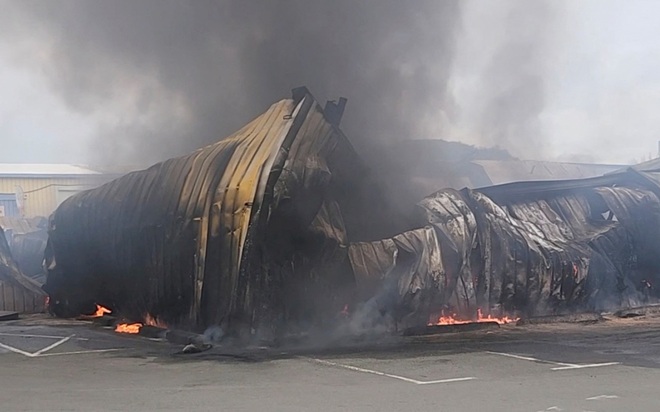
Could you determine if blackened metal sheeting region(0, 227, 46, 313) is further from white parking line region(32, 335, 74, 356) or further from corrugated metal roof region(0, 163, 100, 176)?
corrugated metal roof region(0, 163, 100, 176)

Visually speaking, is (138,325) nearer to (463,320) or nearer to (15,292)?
(15,292)

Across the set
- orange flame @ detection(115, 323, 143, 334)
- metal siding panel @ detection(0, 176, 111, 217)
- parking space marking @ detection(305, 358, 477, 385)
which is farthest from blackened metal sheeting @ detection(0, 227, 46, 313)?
metal siding panel @ detection(0, 176, 111, 217)

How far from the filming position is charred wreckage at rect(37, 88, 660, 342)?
10.5 m

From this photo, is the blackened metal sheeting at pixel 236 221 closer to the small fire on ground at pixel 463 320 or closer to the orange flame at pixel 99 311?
the orange flame at pixel 99 311

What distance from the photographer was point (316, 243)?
35.1 ft

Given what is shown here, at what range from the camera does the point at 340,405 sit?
607cm

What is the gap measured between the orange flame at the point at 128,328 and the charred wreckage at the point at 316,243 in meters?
0.23

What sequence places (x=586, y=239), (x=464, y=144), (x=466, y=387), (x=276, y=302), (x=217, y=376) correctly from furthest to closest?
(x=464, y=144) → (x=586, y=239) → (x=276, y=302) → (x=217, y=376) → (x=466, y=387)

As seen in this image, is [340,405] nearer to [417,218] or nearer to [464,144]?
[417,218]

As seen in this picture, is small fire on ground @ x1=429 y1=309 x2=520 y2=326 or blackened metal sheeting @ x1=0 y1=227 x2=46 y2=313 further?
blackened metal sheeting @ x1=0 y1=227 x2=46 y2=313

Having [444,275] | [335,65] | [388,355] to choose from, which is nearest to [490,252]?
[444,275]

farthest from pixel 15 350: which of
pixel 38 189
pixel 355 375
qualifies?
pixel 38 189

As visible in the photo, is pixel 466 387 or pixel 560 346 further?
pixel 560 346

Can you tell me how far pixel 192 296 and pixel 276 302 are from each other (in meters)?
1.39
